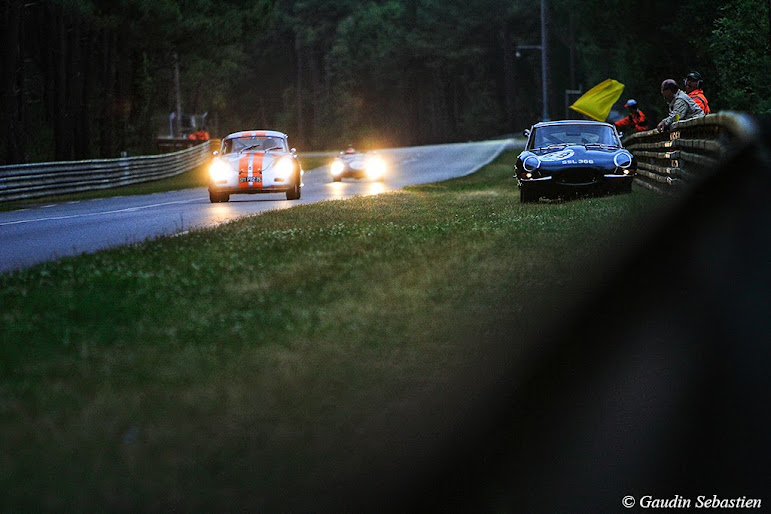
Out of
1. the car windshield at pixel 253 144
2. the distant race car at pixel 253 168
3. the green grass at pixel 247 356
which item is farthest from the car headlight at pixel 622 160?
the car windshield at pixel 253 144

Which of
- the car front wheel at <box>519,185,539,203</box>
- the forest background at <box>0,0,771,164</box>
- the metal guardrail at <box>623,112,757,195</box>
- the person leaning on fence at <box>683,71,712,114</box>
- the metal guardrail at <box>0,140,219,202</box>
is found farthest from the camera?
the forest background at <box>0,0,771,164</box>

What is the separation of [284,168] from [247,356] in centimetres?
1928

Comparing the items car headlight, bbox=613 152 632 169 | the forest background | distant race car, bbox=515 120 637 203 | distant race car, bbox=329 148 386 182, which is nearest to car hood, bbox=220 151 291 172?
distant race car, bbox=515 120 637 203

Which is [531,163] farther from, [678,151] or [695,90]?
[678,151]

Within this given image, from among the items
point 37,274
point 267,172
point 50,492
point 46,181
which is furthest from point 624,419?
point 46,181

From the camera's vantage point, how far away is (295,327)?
6.50 m

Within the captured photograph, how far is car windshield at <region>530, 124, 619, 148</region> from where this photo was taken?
67.3 ft

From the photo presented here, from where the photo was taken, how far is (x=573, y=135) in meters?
20.7

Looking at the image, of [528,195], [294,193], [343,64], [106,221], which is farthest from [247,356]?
[343,64]

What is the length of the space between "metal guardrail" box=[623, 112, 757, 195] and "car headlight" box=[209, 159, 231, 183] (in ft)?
27.1

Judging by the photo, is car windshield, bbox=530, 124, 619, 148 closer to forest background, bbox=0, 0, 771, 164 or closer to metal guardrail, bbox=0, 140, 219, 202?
forest background, bbox=0, 0, 771, 164

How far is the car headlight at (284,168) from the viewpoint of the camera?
2478cm

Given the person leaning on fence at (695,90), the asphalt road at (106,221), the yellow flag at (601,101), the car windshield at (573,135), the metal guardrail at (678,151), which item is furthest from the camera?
the yellow flag at (601,101)

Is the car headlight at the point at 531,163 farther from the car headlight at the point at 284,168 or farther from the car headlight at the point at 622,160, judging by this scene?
the car headlight at the point at 284,168
